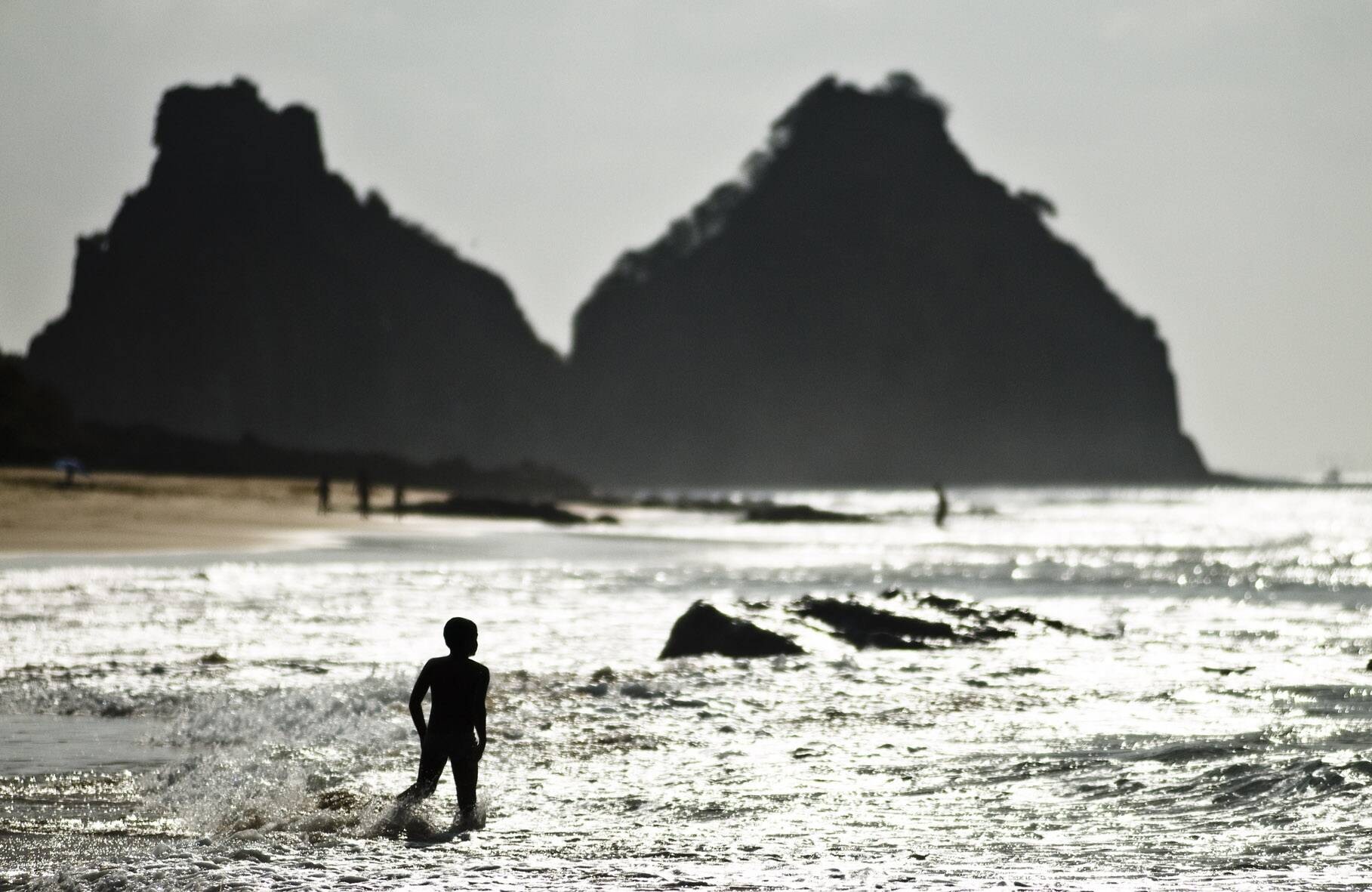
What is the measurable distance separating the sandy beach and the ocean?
8.76 meters

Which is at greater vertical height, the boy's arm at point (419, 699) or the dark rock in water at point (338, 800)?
the boy's arm at point (419, 699)

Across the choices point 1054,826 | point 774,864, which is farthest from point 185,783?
point 1054,826

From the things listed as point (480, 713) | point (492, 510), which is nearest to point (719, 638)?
point (480, 713)

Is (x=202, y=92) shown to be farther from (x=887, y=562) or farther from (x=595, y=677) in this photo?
(x=595, y=677)

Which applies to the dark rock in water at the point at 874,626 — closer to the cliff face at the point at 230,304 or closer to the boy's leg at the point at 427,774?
the boy's leg at the point at 427,774

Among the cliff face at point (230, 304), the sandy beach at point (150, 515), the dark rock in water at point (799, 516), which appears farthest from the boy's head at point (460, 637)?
the cliff face at point (230, 304)

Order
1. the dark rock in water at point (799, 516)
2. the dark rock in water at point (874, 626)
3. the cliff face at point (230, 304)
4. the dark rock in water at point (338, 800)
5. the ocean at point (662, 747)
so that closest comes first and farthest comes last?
the ocean at point (662, 747) < the dark rock in water at point (338, 800) < the dark rock in water at point (874, 626) < the dark rock in water at point (799, 516) < the cliff face at point (230, 304)

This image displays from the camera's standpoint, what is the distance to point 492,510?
59000 millimetres

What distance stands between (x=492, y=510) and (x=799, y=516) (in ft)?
47.0

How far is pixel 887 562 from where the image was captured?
34125 mm

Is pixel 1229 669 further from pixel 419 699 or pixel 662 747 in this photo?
pixel 419 699

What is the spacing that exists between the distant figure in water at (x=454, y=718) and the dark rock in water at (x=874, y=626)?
8.60m

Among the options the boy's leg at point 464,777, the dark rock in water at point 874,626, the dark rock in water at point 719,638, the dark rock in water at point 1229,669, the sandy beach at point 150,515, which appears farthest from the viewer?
the sandy beach at point 150,515

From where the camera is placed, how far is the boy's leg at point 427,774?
828 cm
